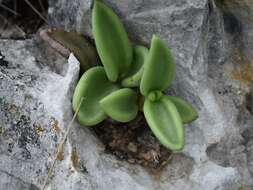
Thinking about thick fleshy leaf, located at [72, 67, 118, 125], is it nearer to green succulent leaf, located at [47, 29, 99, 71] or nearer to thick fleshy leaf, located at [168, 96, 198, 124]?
green succulent leaf, located at [47, 29, 99, 71]

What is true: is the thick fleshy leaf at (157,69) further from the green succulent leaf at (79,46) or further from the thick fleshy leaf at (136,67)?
the green succulent leaf at (79,46)

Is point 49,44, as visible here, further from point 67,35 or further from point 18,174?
point 18,174

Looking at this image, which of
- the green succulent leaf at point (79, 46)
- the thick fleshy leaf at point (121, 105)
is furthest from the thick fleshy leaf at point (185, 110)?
the green succulent leaf at point (79, 46)

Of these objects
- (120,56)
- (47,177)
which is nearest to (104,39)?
(120,56)

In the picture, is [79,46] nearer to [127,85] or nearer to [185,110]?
[127,85]

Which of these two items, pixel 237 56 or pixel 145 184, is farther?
pixel 237 56

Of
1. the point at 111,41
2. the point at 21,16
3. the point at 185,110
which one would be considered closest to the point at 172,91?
the point at 185,110
